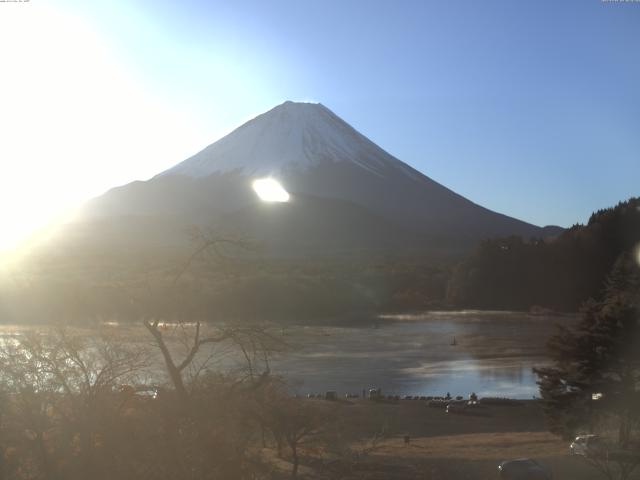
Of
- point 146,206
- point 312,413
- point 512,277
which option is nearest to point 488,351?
point 312,413

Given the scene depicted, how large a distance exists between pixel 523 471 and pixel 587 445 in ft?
6.55

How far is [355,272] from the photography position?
58.6m

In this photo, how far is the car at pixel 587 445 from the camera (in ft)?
37.4

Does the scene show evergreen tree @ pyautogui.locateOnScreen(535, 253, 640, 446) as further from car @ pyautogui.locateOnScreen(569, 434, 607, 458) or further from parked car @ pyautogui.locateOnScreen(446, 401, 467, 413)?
parked car @ pyautogui.locateOnScreen(446, 401, 467, 413)

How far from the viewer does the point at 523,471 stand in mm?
10453

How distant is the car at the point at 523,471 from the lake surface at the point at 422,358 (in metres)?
5.33

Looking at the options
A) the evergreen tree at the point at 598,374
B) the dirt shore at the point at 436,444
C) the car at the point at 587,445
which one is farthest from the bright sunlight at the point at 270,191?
the car at the point at 587,445

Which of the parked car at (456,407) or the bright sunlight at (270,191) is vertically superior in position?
the bright sunlight at (270,191)


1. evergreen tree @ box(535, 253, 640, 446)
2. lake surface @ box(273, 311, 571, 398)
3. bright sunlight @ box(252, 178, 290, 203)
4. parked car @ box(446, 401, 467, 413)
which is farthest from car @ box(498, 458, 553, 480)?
bright sunlight @ box(252, 178, 290, 203)

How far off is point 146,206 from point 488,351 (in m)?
72.2

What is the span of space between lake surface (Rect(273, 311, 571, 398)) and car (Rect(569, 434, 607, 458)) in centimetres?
506

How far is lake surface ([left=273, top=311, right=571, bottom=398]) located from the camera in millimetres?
22547

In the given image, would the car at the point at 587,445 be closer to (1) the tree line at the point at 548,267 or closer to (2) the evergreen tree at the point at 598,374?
(2) the evergreen tree at the point at 598,374

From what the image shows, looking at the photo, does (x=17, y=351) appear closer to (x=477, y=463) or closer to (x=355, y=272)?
(x=477, y=463)
